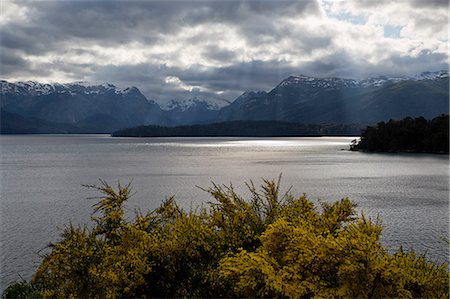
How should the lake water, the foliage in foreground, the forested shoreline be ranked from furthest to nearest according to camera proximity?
the forested shoreline → the lake water → the foliage in foreground

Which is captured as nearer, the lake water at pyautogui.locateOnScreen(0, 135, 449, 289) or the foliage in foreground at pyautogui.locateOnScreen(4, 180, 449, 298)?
the foliage in foreground at pyautogui.locateOnScreen(4, 180, 449, 298)

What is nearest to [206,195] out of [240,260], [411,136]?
[240,260]

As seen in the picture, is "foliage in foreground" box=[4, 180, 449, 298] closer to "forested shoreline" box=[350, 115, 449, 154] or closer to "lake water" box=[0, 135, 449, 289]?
"lake water" box=[0, 135, 449, 289]

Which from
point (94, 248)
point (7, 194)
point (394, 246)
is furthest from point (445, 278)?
point (7, 194)

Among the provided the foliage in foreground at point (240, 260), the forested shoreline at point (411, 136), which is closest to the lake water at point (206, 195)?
the forested shoreline at point (411, 136)

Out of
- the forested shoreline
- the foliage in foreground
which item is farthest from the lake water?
the foliage in foreground

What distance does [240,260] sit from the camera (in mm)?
15031

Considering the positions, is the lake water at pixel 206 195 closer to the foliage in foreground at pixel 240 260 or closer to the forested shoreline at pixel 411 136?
the forested shoreline at pixel 411 136

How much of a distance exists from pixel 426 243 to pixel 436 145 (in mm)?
122097

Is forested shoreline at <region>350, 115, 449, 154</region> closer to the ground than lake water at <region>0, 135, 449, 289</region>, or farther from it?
farther from it

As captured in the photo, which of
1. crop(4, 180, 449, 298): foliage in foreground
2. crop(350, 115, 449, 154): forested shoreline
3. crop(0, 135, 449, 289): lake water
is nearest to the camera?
crop(4, 180, 449, 298): foliage in foreground

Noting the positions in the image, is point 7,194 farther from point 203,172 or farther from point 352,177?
point 352,177

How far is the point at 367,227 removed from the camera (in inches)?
662

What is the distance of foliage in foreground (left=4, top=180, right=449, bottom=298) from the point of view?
1469 centimetres
